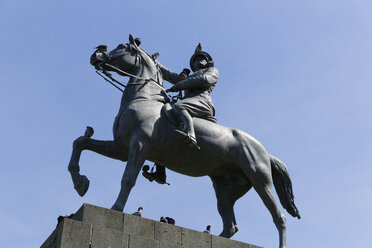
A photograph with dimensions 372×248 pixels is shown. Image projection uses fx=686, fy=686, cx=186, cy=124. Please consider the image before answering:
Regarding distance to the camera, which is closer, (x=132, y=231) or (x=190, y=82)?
(x=132, y=231)

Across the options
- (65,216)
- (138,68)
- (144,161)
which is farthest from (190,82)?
(65,216)

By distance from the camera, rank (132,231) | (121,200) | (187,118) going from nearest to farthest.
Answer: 1. (132,231)
2. (121,200)
3. (187,118)

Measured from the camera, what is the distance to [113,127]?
47.4 feet

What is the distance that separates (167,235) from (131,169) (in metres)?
1.67

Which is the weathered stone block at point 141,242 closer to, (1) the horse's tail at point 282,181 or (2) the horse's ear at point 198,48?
(1) the horse's tail at point 282,181

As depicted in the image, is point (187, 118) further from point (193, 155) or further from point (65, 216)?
point (65, 216)

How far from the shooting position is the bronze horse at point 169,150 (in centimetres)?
A: 1385

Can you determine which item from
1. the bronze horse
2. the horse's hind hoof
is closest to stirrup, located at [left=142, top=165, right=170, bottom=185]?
the bronze horse

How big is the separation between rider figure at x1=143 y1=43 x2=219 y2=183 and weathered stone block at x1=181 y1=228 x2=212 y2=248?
6.36 feet

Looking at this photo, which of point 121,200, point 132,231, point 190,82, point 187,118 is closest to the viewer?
point 132,231

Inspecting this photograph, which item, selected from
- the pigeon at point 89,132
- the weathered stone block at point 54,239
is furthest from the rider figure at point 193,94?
the weathered stone block at point 54,239

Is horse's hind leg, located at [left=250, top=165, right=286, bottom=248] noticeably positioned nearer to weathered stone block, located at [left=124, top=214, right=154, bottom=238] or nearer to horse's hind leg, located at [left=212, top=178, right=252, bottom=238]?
horse's hind leg, located at [left=212, top=178, right=252, bottom=238]

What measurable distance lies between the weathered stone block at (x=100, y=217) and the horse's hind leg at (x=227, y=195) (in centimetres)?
319

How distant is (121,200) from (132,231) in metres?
1.08
